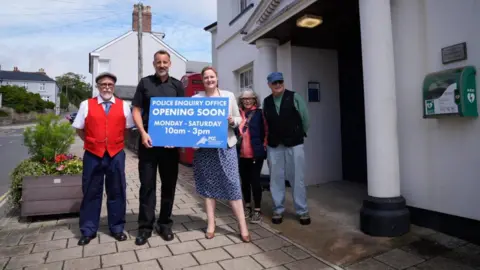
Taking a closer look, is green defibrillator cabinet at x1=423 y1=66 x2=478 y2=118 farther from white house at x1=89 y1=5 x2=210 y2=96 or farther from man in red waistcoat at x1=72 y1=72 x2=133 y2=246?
white house at x1=89 y1=5 x2=210 y2=96

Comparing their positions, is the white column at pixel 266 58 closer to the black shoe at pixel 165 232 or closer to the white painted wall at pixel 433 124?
the white painted wall at pixel 433 124

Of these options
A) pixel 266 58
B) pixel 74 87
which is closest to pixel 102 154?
pixel 266 58

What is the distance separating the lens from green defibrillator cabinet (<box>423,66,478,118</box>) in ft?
9.96

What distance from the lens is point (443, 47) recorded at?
132 inches

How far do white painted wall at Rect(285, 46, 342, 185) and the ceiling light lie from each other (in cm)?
114

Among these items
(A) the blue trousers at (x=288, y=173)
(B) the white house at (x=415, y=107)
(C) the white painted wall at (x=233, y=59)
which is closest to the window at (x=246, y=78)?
(C) the white painted wall at (x=233, y=59)

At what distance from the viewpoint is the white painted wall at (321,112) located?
5938mm

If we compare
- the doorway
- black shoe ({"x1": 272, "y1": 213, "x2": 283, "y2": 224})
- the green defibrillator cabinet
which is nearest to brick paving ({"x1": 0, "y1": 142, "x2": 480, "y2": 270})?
black shoe ({"x1": 272, "y1": 213, "x2": 283, "y2": 224})

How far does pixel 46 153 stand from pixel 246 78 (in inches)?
192

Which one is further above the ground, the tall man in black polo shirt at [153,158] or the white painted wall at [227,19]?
the white painted wall at [227,19]

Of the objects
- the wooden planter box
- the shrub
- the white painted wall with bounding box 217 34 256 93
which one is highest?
the white painted wall with bounding box 217 34 256 93

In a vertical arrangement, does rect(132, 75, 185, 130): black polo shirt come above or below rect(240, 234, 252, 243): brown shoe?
above

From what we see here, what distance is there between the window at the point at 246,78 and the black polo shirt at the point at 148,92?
14.2 feet

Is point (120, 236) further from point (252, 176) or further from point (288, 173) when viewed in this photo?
point (288, 173)
